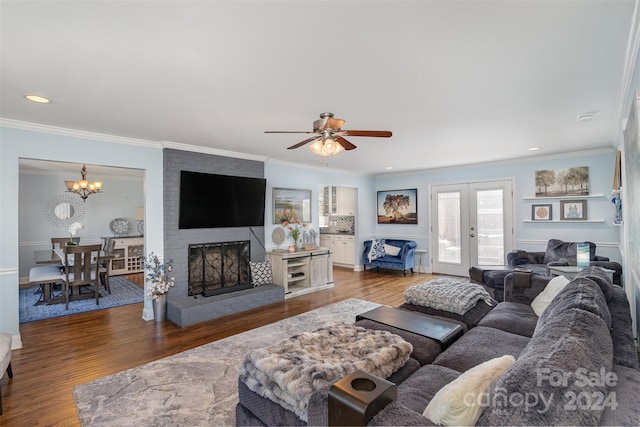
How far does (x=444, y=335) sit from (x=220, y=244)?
12.3 ft

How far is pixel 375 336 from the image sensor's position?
210cm

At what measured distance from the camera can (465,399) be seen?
1.11m

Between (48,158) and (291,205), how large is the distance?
367 cm

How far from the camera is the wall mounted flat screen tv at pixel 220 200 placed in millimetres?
4586

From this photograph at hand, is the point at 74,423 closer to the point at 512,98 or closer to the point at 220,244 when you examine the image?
the point at 220,244

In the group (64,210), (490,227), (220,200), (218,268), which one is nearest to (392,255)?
(490,227)

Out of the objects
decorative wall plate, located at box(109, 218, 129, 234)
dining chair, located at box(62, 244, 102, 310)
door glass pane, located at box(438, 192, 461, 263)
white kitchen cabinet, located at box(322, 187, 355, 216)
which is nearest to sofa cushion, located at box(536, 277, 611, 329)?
door glass pane, located at box(438, 192, 461, 263)

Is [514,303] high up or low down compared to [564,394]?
down

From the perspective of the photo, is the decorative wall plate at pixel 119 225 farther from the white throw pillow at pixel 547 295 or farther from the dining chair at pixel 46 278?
the white throw pillow at pixel 547 295

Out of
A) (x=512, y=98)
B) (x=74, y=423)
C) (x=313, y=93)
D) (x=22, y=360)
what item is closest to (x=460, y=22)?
(x=313, y=93)

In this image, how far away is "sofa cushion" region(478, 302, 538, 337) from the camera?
2.48 meters

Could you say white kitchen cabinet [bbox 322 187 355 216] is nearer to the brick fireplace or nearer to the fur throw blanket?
the brick fireplace

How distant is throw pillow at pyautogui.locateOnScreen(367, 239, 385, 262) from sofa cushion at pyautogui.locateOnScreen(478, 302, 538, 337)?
423cm

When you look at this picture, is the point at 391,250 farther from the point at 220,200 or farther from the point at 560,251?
the point at 220,200
